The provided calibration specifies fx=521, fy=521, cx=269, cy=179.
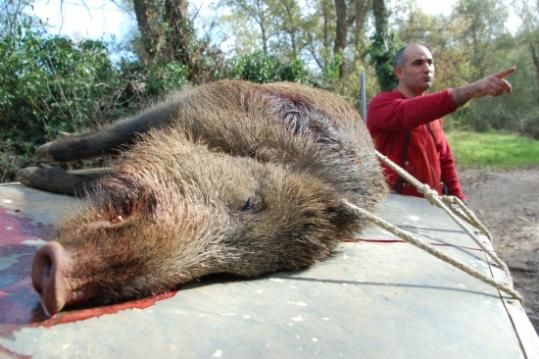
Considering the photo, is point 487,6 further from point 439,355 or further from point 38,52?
point 439,355

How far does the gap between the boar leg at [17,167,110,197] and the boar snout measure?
1.73 m

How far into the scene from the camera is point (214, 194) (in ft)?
6.97

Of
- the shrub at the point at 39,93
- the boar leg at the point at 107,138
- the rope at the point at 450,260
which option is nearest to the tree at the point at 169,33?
the shrub at the point at 39,93

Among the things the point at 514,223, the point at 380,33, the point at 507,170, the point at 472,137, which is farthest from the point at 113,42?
the point at 472,137

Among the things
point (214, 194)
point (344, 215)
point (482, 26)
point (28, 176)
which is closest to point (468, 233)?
point (344, 215)

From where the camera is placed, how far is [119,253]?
1.59m

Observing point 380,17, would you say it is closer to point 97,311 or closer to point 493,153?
point 493,153

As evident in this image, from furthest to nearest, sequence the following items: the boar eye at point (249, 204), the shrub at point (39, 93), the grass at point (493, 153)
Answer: the grass at point (493, 153) → the shrub at point (39, 93) → the boar eye at point (249, 204)

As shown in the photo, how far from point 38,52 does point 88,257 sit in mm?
5473

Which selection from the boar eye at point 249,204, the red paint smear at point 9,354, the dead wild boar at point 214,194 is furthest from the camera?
the boar eye at point 249,204

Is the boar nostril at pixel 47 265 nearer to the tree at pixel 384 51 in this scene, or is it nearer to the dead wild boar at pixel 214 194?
the dead wild boar at pixel 214 194

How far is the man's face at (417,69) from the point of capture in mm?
4262

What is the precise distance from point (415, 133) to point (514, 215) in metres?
5.92

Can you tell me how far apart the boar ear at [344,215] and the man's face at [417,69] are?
2298 millimetres
